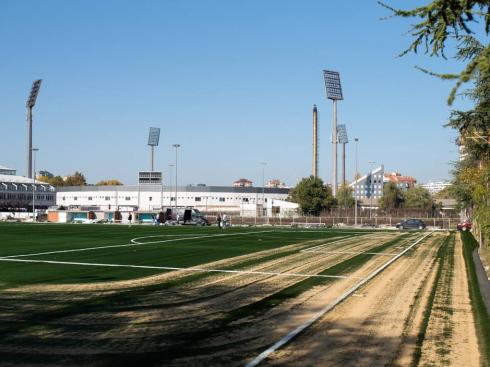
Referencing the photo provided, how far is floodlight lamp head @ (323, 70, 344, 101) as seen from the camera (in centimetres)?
12262

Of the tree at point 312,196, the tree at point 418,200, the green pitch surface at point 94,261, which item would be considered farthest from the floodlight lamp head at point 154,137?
the green pitch surface at point 94,261

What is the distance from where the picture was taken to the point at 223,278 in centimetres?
1672

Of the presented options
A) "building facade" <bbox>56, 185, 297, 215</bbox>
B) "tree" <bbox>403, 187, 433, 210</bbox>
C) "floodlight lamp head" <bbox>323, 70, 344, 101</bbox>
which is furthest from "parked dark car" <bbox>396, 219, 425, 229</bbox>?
"tree" <bbox>403, 187, 433, 210</bbox>

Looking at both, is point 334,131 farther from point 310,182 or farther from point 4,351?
point 4,351

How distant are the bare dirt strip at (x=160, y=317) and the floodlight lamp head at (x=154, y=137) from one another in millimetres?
128241

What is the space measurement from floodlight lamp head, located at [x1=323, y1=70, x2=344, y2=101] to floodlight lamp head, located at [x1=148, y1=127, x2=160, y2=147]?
46.7m

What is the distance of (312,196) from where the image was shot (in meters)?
98.7

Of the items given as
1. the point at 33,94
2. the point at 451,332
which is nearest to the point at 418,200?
the point at 33,94

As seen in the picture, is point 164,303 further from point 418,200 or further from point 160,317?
point 418,200

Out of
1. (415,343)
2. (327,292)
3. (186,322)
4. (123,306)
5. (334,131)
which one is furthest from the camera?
(334,131)

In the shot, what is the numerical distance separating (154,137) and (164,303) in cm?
13429

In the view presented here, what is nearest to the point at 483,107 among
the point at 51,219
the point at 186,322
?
the point at 186,322

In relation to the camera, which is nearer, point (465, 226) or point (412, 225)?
point (465, 226)

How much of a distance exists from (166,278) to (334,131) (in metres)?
104
